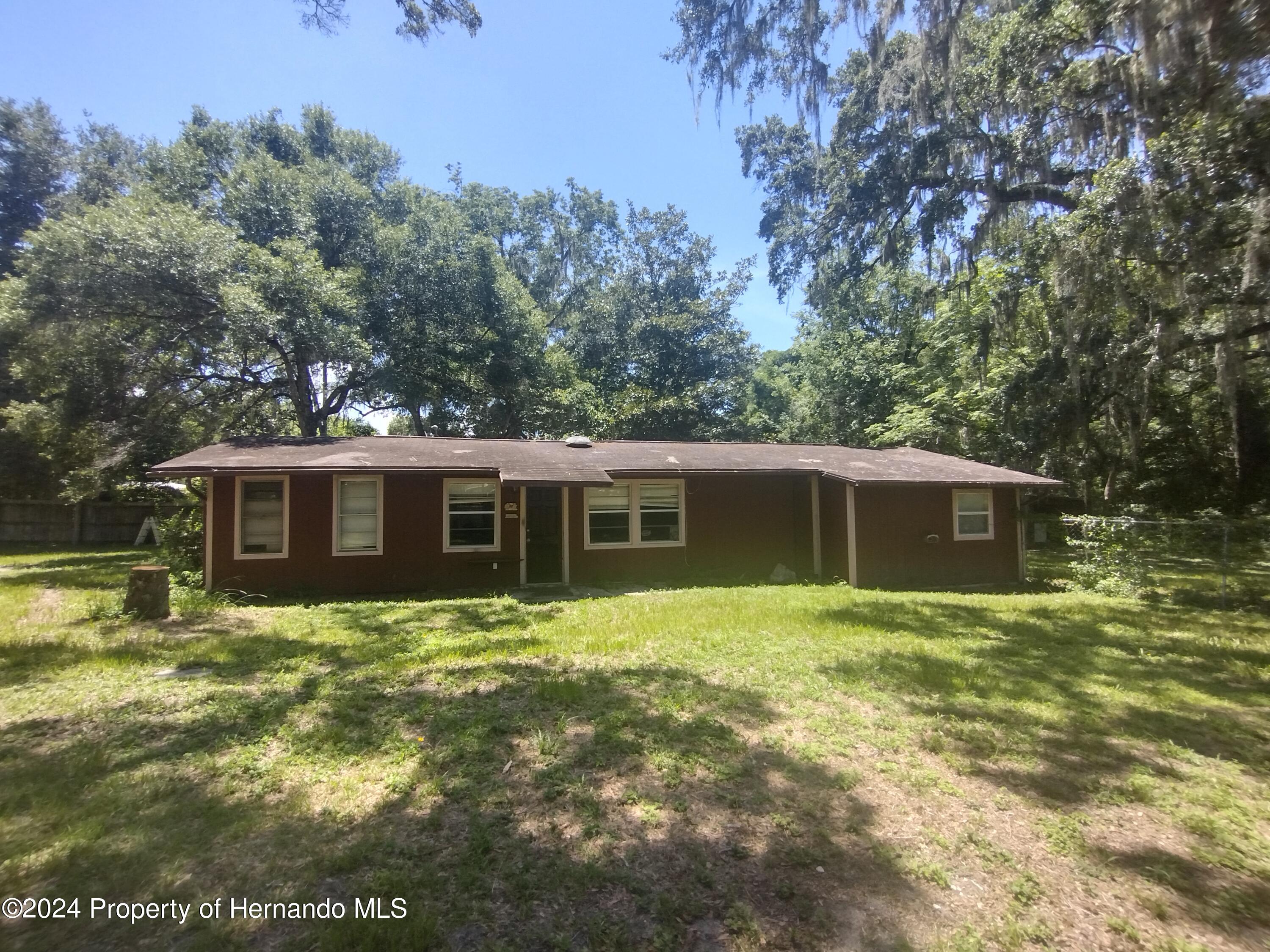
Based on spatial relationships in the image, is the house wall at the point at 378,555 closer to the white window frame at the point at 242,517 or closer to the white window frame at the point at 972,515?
the white window frame at the point at 242,517

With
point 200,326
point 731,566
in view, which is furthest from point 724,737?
point 200,326

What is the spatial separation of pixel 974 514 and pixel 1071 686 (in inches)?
299

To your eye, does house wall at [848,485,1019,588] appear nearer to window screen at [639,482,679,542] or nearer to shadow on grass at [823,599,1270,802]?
shadow on grass at [823,599,1270,802]

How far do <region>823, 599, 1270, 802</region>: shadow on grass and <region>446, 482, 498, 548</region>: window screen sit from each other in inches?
250

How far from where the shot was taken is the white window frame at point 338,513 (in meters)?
10.8

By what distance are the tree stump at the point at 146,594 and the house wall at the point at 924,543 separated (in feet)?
37.3

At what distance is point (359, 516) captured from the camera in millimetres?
10992

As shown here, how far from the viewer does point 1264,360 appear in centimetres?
1388

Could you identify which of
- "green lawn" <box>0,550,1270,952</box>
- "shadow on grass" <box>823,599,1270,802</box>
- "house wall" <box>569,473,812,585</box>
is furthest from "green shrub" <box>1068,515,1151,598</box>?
"house wall" <box>569,473,812,585</box>

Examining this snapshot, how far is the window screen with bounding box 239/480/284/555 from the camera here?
1059 centimetres

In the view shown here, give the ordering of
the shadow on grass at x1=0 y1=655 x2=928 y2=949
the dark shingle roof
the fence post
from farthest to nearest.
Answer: the dark shingle roof, the fence post, the shadow on grass at x1=0 y1=655 x2=928 y2=949

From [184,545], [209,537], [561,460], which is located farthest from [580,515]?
[184,545]

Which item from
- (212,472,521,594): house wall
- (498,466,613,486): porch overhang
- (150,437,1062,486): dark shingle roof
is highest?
(150,437,1062,486): dark shingle roof

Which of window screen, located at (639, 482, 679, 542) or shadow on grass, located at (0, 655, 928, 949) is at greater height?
window screen, located at (639, 482, 679, 542)
